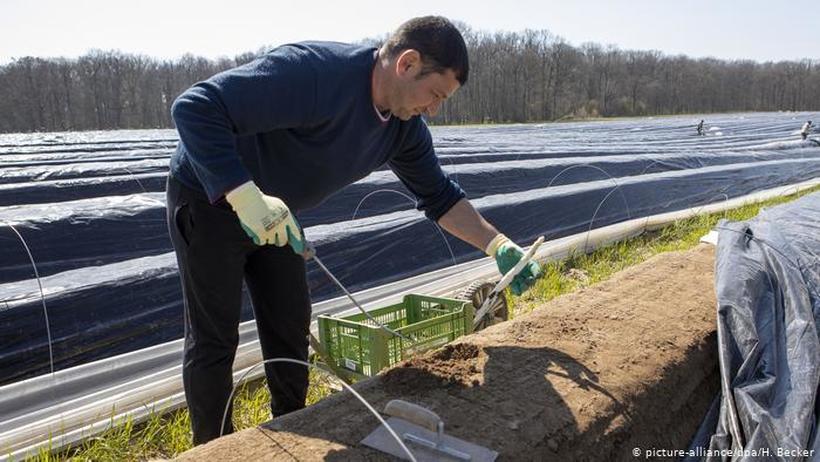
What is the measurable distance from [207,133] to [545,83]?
47.5m

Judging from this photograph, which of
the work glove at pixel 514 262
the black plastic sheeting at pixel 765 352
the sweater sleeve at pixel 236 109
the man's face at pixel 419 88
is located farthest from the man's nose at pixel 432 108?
the black plastic sheeting at pixel 765 352

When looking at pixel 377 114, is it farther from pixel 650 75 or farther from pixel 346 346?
pixel 650 75

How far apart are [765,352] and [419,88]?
1.55 m

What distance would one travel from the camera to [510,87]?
4562 centimetres

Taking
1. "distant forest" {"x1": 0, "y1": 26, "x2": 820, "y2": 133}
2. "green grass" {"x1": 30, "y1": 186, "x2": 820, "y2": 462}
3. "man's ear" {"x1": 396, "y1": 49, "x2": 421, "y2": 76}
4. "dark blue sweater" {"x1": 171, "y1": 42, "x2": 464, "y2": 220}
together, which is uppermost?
"distant forest" {"x1": 0, "y1": 26, "x2": 820, "y2": 133}

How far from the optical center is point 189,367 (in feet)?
6.30

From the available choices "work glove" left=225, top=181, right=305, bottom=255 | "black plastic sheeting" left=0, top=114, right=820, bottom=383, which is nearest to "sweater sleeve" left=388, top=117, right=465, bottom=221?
"work glove" left=225, top=181, right=305, bottom=255

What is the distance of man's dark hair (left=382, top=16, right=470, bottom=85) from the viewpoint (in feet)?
5.44

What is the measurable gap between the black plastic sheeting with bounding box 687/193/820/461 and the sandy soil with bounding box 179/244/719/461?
0.38ft

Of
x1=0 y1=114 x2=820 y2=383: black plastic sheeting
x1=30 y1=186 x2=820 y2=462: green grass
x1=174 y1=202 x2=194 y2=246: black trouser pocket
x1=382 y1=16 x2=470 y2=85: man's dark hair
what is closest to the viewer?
x1=382 y1=16 x2=470 y2=85: man's dark hair

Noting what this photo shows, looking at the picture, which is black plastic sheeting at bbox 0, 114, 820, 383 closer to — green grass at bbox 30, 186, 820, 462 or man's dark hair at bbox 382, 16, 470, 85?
green grass at bbox 30, 186, 820, 462

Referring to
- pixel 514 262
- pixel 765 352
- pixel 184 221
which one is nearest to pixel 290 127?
pixel 184 221

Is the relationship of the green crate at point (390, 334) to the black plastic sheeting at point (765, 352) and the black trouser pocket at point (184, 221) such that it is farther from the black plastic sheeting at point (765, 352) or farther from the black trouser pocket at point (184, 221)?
the black plastic sheeting at point (765, 352)

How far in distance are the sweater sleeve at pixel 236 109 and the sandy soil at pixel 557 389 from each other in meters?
0.65
